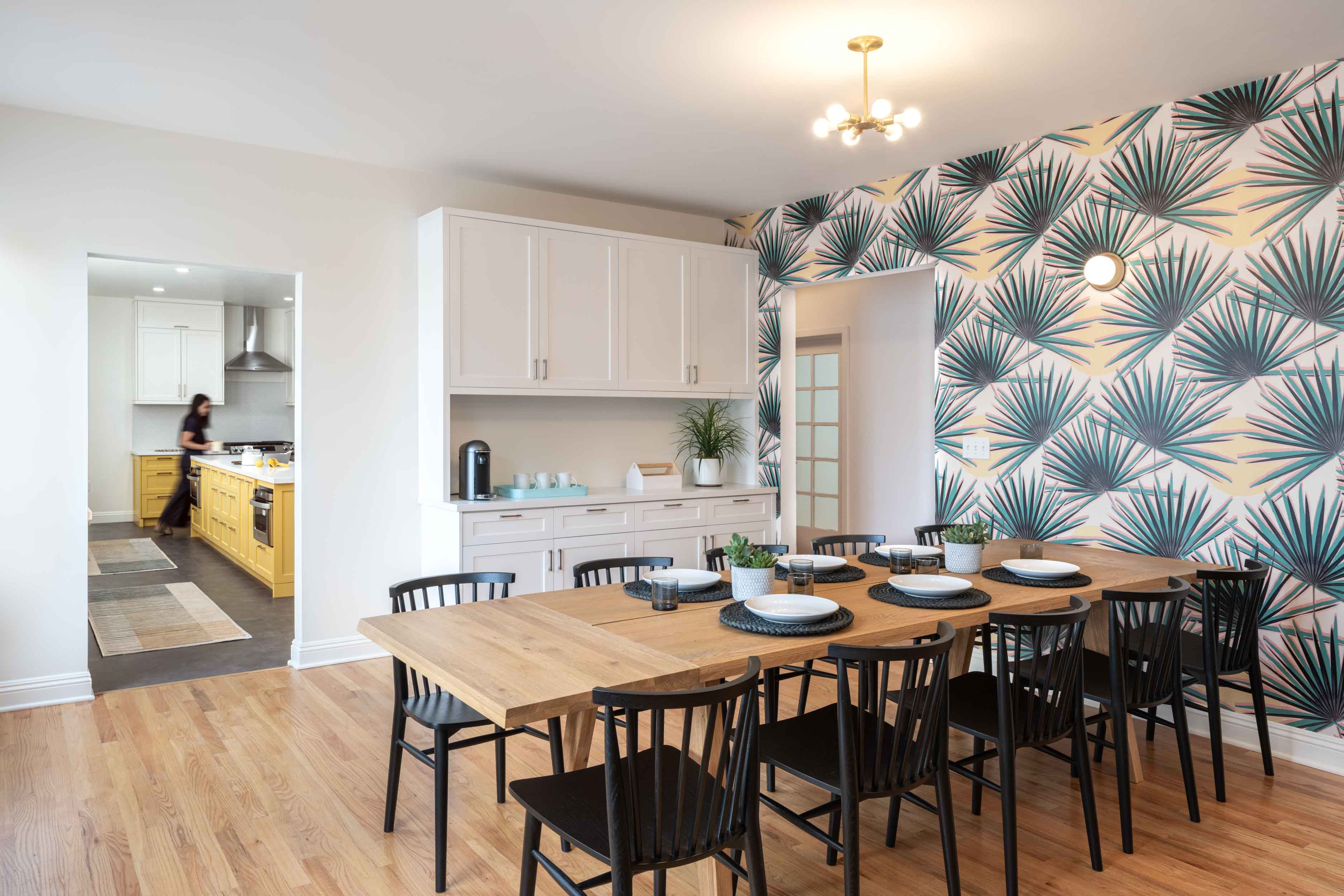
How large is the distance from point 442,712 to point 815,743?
1.06 meters

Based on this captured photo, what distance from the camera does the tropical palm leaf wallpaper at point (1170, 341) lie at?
3248 millimetres

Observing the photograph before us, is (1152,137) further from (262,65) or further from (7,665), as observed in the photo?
(7,665)

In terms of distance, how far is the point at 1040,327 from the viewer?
4.08m

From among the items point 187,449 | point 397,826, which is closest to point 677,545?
point 397,826

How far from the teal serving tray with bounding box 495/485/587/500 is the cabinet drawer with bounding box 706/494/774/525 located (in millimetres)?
819

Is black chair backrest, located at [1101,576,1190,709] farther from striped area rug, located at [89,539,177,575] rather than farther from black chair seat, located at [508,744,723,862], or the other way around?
striped area rug, located at [89,539,177,575]

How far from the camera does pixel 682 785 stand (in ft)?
5.33

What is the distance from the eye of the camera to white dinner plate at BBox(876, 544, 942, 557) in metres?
3.27

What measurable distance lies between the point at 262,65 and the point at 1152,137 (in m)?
3.55

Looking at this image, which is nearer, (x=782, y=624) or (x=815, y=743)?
(x=815, y=743)

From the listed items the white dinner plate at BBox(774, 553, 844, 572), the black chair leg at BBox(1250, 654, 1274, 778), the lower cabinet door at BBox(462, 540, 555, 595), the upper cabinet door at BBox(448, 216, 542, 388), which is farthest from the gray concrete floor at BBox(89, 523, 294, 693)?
the black chair leg at BBox(1250, 654, 1274, 778)

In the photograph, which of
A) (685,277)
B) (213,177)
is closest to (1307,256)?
(685,277)

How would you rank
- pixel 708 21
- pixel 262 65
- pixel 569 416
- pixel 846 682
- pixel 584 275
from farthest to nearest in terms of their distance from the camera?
1. pixel 569 416
2. pixel 584 275
3. pixel 262 65
4. pixel 708 21
5. pixel 846 682

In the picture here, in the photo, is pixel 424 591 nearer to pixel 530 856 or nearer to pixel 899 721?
pixel 530 856
